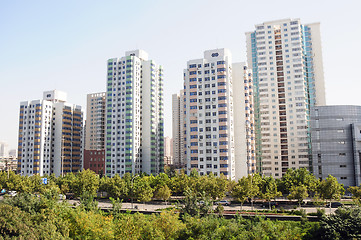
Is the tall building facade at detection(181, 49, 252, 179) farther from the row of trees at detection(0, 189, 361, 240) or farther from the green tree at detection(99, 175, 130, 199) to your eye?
the row of trees at detection(0, 189, 361, 240)

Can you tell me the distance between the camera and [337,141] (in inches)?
3575

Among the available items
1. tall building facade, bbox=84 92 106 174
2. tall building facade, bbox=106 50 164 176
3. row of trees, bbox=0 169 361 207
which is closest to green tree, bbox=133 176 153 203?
row of trees, bbox=0 169 361 207

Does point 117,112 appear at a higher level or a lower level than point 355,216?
higher

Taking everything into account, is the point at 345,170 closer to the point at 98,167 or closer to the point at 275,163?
the point at 275,163

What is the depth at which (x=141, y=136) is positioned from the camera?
121 meters

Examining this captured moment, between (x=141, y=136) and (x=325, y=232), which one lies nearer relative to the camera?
(x=325, y=232)

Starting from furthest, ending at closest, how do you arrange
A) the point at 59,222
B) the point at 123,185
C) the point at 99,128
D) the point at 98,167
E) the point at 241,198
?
the point at 99,128
the point at 98,167
the point at 123,185
the point at 241,198
the point at 59,222

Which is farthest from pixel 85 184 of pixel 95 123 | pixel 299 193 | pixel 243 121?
pixel 95 123

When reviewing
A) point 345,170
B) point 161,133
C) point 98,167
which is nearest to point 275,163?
point 345,170

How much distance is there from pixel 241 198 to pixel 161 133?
70854mm

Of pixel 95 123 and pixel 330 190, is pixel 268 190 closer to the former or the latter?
pixel 330 190

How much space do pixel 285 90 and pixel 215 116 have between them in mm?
42673

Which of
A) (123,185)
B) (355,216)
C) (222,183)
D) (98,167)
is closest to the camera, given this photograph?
(355,216)

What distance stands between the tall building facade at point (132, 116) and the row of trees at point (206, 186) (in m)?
28.9
